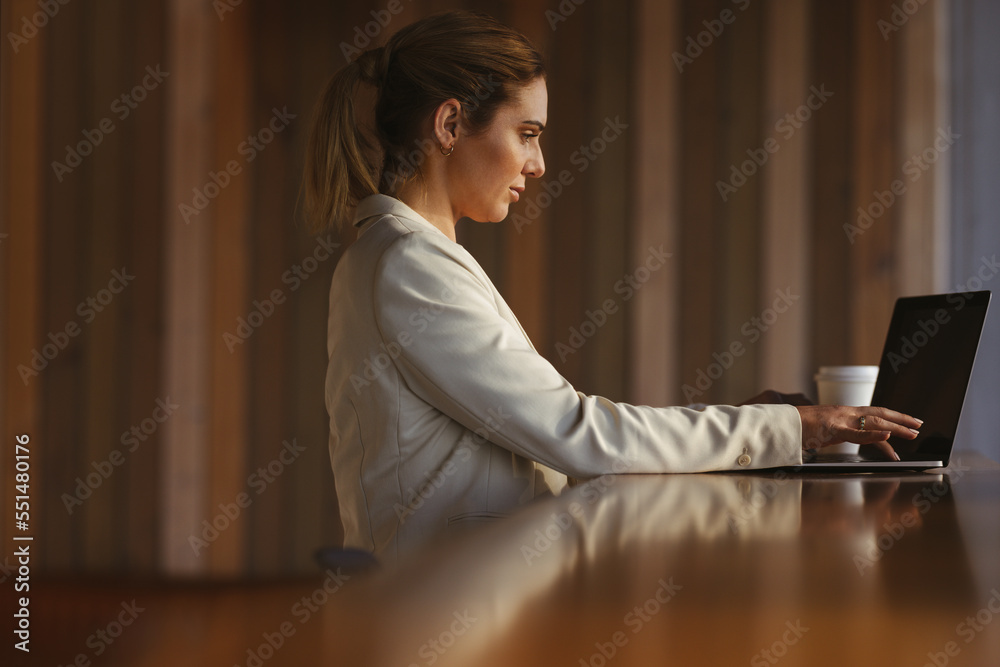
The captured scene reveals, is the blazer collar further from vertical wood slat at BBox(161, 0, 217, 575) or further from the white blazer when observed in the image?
vertical wood slat at BBox(161, 0, 217, 575)

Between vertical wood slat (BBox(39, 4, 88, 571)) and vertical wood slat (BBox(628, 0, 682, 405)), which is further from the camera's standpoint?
vertical wood slat (BBox(39, 4, 88, 571))

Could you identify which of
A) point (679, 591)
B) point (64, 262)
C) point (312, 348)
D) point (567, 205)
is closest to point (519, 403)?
point (679, 591)

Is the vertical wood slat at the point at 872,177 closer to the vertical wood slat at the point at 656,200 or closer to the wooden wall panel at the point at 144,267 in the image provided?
the vertical wood slat at the point at 656,200

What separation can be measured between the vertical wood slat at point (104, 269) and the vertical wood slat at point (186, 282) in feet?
0.51

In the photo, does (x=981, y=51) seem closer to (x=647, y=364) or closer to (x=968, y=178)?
(x=968, y=178)

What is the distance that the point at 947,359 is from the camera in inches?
49.6

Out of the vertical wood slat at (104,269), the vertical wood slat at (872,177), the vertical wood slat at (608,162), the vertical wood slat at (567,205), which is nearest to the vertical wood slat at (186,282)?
the vertical wood slat at (104,269)

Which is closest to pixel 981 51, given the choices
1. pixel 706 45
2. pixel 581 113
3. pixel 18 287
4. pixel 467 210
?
pixel 706 45

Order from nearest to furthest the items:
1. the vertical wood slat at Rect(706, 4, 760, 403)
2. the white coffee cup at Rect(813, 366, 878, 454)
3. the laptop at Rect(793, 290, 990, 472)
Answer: the laptop at Rect(793, 290, 990, 472) < the white coffee cup at Rect(813, 366, 878, 454) < the vertical wood slat at Rect(706, 4, 760, 403)

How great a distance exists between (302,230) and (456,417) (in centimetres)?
210

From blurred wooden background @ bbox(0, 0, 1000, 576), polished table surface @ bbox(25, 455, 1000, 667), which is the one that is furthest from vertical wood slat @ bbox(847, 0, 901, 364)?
polished table surface @ bbox(25, 455, 1000, 667)

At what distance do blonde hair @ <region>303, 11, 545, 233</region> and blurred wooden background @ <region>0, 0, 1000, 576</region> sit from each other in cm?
157

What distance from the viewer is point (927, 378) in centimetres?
130

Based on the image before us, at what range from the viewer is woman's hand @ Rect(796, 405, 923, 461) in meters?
1.06
